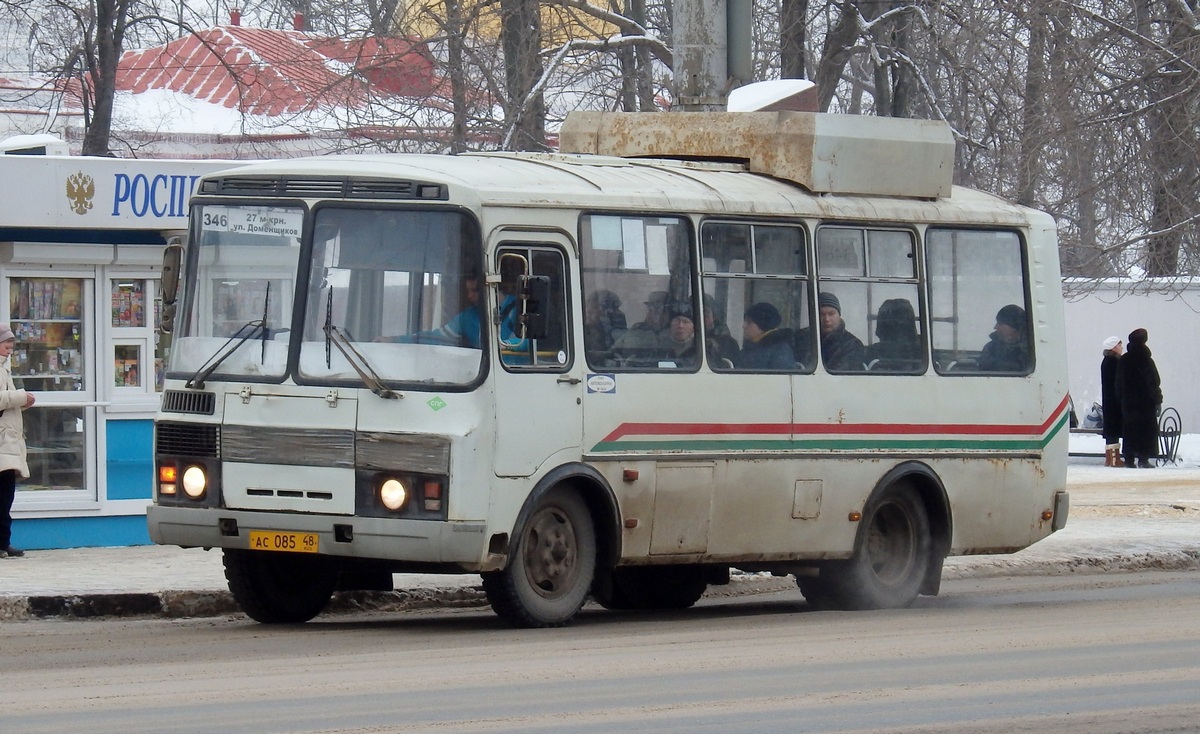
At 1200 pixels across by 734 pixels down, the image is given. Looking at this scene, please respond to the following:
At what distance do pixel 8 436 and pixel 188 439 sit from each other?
3922 mm

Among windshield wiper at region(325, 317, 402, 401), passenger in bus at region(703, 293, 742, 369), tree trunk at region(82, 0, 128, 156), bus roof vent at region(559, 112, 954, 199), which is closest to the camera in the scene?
windshield wiper at region(325, 317, 402, 401)

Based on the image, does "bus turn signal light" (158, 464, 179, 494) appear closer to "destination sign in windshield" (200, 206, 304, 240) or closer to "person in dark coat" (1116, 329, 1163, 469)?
"destination sign in windshield" (200, 206, 304, 240)

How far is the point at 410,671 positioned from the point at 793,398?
404 cm

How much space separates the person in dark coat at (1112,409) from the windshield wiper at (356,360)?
61.3 ft

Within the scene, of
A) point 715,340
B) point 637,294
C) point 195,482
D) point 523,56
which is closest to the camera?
point 195,482

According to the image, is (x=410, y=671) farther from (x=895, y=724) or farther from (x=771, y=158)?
(x=771, y=158)

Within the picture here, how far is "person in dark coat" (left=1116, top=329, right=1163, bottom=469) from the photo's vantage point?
1059 inches

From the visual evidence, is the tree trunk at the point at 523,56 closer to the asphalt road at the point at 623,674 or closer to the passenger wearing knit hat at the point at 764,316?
the passenger wearing knit hat at the point at 764,316

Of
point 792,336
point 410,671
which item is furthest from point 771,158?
point 410,671

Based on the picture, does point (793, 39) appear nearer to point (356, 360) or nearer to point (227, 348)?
point (227, 348)

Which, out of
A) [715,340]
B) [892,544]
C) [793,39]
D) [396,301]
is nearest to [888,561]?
[892,544]

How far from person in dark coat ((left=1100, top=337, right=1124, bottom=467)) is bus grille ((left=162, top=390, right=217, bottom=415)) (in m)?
18.7

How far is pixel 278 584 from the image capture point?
458 inches

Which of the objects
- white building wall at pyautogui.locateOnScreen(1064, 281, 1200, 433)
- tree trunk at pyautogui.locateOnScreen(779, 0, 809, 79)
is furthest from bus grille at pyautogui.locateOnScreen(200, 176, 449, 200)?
white building wall at pyautogui.locateOnScreen(1064, 281, 1200, 433)
